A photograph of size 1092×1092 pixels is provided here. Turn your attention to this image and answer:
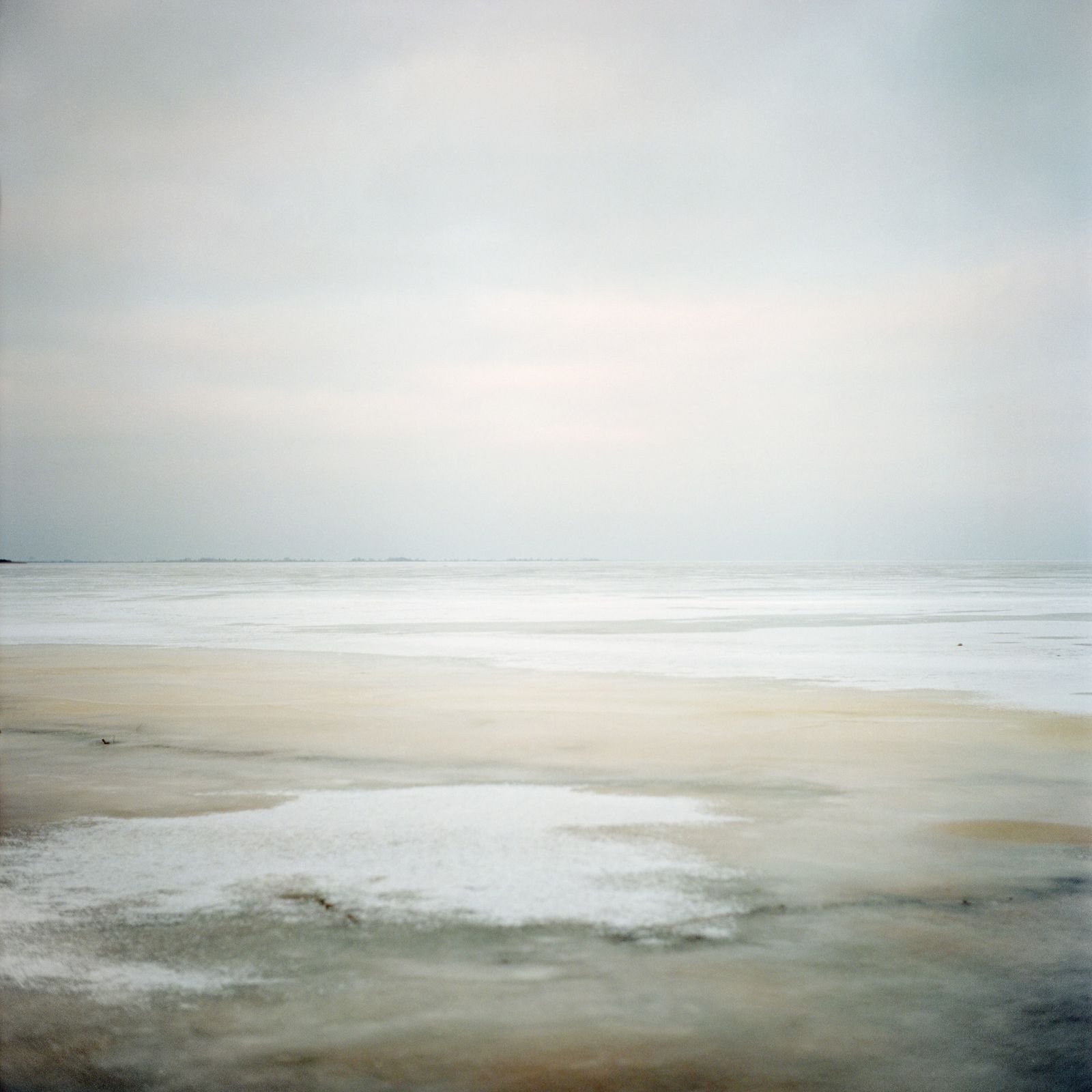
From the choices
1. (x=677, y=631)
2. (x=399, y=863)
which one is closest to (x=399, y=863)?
(x=399, y=863)

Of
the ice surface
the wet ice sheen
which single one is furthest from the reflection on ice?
the ice surface

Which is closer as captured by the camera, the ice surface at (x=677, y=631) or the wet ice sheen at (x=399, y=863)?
the wet ice sheen at (x=399, y=863)

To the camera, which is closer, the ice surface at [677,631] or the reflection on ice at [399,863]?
the reflection on ice at [399,863]

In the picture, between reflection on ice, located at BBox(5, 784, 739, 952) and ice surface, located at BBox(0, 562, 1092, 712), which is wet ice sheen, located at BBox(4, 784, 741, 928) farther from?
ice surface, located at BBox(0, 562, 1092, 712)

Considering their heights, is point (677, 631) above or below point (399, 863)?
below

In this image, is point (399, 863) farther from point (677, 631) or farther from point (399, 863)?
point (677, 631)

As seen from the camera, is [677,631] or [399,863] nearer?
[399,863]

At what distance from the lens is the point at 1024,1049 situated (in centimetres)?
296

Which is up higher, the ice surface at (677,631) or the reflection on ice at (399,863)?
the reflection on ice at (399,863)

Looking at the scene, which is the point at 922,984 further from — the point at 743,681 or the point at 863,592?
the point at 863,592

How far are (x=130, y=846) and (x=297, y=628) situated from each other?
1515 cm

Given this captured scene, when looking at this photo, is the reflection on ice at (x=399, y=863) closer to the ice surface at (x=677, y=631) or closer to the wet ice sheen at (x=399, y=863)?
the wet ice sheen at (x=399, y=863)

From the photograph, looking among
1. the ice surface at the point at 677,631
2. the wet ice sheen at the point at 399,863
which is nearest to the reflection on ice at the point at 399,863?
the wet ice sheen at the point at 399,863

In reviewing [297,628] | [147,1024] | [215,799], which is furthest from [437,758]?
[297,628]
